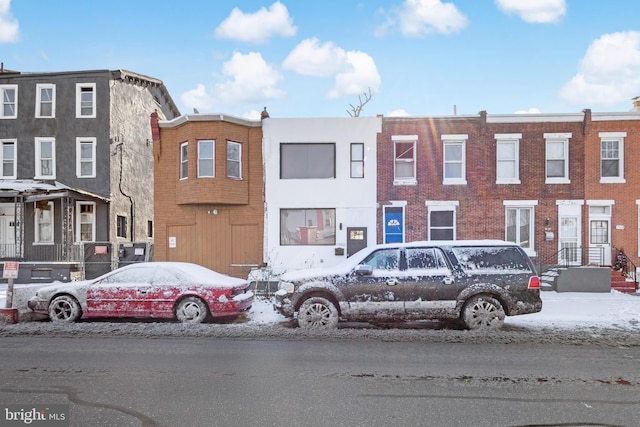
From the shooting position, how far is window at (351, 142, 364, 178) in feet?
61.0

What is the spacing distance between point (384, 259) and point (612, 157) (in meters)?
13.5

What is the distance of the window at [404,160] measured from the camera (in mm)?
18594

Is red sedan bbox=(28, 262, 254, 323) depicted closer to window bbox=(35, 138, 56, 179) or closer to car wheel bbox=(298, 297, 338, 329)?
car wheel bbox=(298, 297, 338, 329)

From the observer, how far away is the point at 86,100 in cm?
2244

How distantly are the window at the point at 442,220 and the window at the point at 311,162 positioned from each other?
4185mm

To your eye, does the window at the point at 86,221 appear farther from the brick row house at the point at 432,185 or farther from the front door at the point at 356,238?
the front door at the point at 356,238

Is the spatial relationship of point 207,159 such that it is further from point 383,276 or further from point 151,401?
point 151,401

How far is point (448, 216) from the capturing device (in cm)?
1856

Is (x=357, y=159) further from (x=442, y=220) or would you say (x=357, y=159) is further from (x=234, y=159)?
(x=234, y=159)

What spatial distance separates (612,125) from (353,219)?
10.7m

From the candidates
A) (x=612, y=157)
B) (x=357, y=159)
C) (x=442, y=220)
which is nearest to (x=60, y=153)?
(x=357, y=159)

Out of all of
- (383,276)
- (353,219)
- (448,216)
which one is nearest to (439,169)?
(448,216)

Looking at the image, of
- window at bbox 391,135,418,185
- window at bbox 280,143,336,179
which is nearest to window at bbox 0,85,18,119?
window at bbox 280,143,336,179

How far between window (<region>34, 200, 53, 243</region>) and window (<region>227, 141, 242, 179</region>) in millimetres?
9631
